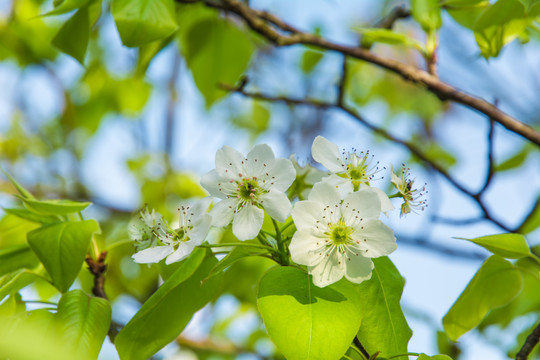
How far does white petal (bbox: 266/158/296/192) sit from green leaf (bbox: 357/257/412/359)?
22 cm

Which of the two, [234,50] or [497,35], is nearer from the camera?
[497,35]

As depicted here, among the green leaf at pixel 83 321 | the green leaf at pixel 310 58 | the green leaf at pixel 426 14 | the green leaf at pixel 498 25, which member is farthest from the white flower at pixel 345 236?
the green leaf at pixel 310 58

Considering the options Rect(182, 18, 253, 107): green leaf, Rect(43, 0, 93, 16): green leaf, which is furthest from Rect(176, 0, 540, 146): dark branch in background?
Rect(43, 0, 93, 16): green leaf

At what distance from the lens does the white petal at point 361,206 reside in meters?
0.89

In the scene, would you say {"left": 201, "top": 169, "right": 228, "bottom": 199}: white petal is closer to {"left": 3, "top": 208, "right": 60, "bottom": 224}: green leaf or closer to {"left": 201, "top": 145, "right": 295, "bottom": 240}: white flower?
{"left": 201, "top": 145, "right": 295, "bottom": 240}: white flower

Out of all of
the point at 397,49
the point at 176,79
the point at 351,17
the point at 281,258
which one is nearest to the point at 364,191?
the point at 281,258

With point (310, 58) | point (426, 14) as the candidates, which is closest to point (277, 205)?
point (426, 14)

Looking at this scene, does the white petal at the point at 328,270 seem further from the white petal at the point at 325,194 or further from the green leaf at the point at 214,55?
the green leaf at the point at 214,55

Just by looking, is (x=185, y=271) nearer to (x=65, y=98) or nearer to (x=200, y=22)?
(x=200, y=22)

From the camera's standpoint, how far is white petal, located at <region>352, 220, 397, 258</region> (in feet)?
2.86

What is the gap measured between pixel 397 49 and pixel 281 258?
10.4ft

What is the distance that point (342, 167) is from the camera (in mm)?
1005

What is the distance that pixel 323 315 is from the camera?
2.65 feet

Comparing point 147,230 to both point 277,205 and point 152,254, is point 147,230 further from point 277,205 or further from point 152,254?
point 277,205
